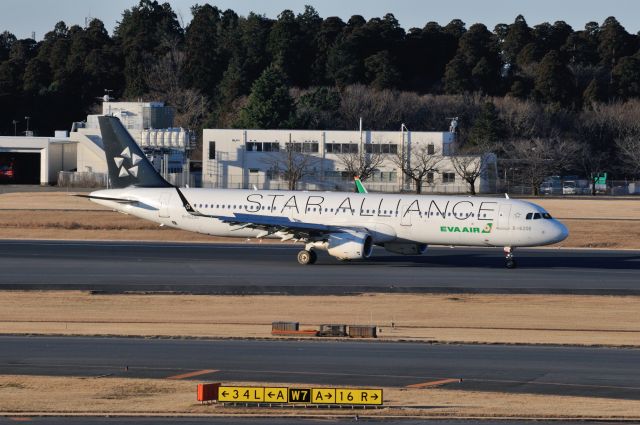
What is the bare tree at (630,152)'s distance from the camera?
133125 mm

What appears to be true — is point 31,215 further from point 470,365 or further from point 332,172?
point 470,365

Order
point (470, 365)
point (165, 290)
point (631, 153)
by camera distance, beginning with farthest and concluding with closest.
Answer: point (631, 153) → point (165, 290) → point (470, 365)

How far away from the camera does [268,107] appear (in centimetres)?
12850

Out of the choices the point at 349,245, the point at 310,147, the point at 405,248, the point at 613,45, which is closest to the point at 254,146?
the point at 310,147

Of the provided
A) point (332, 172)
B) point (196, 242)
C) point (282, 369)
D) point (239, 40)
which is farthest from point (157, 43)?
point (282, 369)

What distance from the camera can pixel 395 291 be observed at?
43.8 metres

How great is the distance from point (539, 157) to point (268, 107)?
110ft

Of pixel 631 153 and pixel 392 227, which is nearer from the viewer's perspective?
pixel 392 227

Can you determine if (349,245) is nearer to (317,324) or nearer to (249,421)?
(317,324)

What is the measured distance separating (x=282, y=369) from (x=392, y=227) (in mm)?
26016

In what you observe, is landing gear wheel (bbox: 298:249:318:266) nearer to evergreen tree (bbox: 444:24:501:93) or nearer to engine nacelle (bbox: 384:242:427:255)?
engine nacelle (bbox: 384:242:427:255)

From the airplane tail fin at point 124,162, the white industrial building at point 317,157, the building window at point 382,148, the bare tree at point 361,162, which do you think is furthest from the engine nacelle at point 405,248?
the building window at point 382,148

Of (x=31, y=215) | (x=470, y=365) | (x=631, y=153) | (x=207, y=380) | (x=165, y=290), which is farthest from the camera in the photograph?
(x=631, y=153)

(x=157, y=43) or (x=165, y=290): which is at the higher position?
(x=157, y=43)
